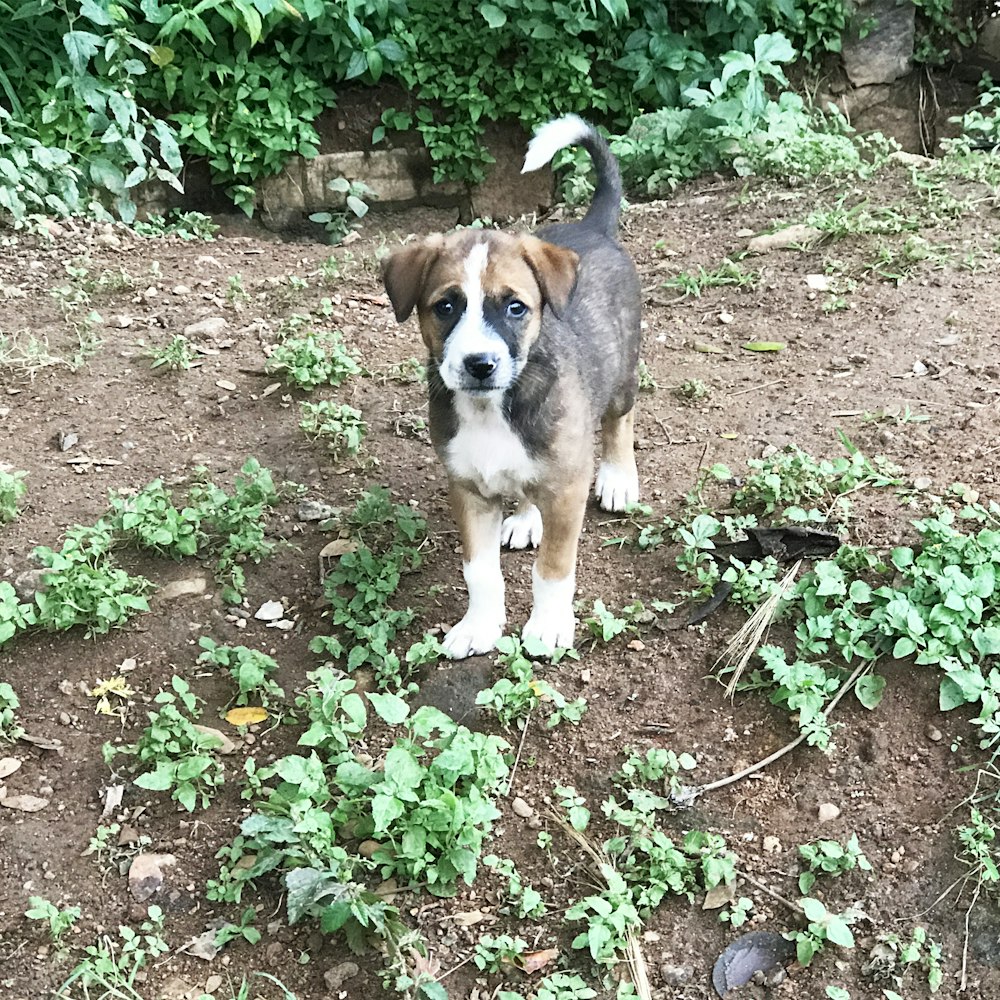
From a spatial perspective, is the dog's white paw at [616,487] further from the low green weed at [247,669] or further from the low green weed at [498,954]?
the low green weed at [498,954]

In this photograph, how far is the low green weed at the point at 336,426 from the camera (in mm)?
4617

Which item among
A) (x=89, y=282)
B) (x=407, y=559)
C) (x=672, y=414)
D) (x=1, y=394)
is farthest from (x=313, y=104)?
(x=407, y=559)

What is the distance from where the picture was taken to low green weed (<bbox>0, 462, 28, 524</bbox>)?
13.4ft

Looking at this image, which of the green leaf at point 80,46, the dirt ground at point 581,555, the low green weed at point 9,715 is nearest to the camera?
the dirt ground at point 581,555

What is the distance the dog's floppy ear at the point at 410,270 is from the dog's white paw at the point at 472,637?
113 cm

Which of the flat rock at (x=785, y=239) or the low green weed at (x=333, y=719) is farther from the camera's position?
the flat rock at (x=785, y=239)

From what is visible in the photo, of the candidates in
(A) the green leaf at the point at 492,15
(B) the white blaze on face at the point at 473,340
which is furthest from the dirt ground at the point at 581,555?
(A) the green leaf at the point at 492,15

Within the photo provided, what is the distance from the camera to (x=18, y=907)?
286 cm

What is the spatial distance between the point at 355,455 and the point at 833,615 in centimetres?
228

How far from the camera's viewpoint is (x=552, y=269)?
3246 mm

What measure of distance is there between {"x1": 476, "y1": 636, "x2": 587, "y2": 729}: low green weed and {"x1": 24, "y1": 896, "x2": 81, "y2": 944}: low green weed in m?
1.34

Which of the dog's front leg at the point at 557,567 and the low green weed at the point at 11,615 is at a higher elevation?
the dog's front leg at the point at 557,567

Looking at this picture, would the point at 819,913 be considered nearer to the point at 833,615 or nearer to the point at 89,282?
the point at 833,615

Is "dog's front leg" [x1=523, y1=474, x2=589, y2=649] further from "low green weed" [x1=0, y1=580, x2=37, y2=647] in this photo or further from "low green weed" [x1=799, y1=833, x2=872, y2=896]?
"low green weed" [x1=0, y1=580, x2=37, y2=647]
